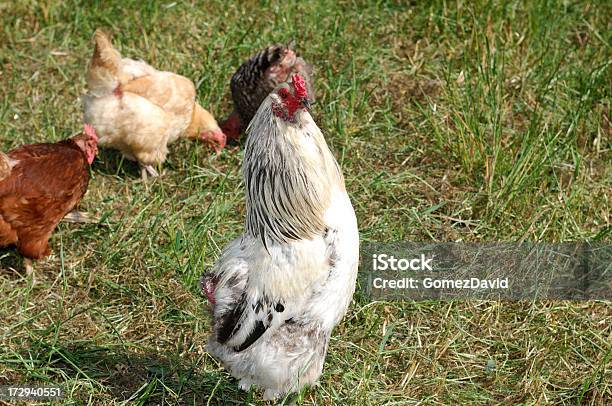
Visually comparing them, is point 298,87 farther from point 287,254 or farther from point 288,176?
point 287,254

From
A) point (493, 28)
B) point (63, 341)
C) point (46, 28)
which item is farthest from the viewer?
point (46, 28)

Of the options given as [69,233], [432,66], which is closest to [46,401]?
[69,233]

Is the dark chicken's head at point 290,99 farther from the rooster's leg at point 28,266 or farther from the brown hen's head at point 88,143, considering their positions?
the rooster's leg at point 28,266

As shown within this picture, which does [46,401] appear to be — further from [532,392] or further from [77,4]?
[77,4]

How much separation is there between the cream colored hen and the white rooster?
190cm

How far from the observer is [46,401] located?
430 centimetres

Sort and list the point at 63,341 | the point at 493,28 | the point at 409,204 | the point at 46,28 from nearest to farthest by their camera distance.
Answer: the point at 63,341 < the point at 409,204 < the point at 493,28 < the point at 46,28

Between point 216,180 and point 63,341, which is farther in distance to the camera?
point 216,180

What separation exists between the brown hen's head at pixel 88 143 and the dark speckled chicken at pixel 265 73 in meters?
1.19

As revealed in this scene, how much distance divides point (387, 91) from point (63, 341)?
3.15 metres

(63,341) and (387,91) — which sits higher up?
(387,91)

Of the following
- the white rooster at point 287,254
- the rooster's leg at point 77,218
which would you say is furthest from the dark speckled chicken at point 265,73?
the white rooster at point 287,254

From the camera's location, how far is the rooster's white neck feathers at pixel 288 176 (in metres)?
3.79

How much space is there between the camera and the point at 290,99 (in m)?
3.74
